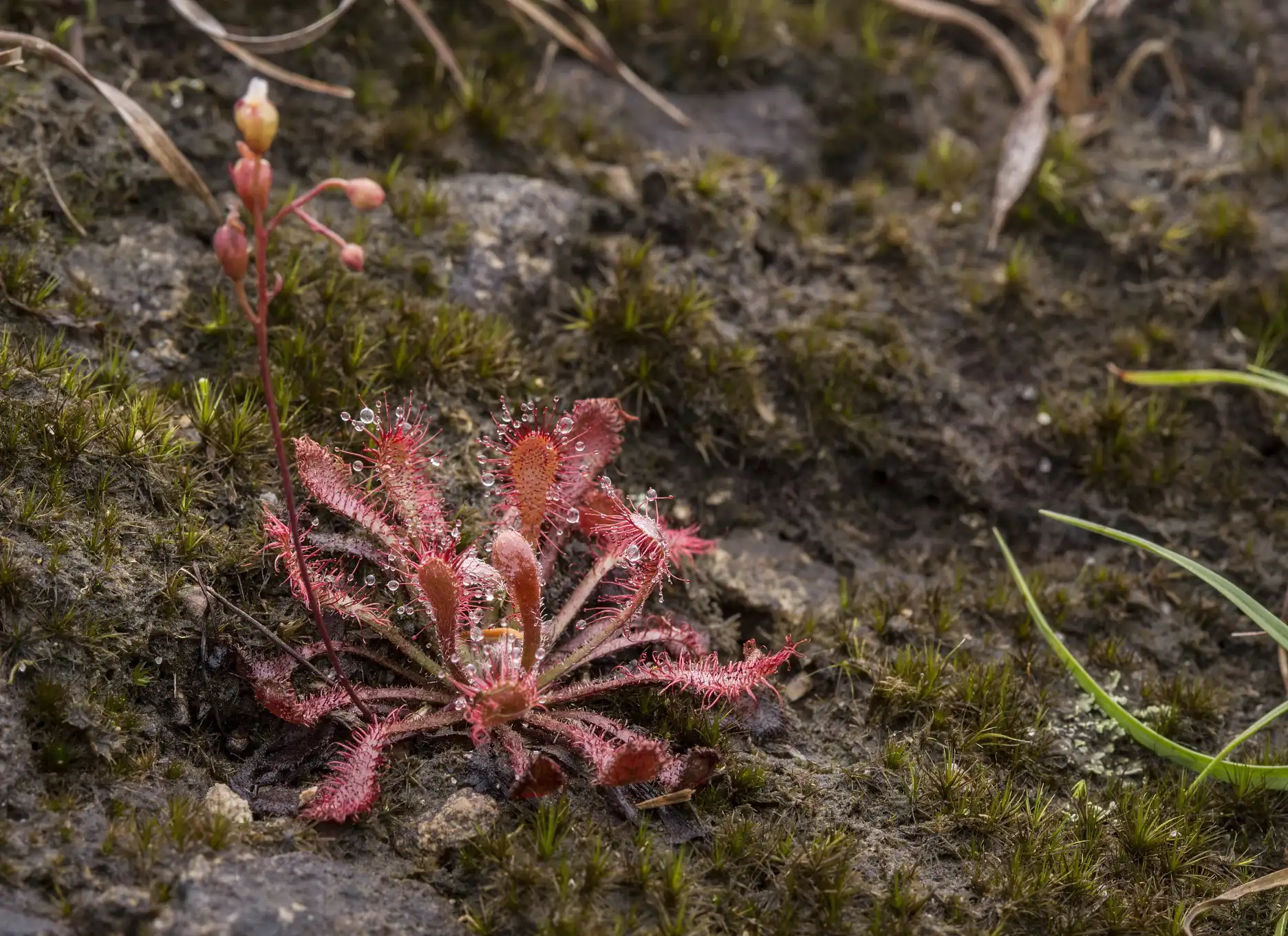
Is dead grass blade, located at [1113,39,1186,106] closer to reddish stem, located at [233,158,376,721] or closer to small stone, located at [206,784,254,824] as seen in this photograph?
reddish stem, located at [233,158,376,721]

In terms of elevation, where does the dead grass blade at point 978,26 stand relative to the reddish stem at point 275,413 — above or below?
above

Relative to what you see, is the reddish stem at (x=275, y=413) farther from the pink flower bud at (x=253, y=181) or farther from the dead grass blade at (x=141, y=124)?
the dead grass blade at (x=141, y=124)

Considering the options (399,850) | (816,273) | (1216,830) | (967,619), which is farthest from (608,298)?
(1216,830)

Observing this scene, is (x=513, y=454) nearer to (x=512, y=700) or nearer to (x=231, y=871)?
(x=512, y=700)

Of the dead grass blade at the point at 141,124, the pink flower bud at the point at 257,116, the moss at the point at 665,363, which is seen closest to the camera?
the pink flower bud at the point at 257,116

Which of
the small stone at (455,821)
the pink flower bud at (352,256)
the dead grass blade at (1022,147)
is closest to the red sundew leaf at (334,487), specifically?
the small stone at (455,821)

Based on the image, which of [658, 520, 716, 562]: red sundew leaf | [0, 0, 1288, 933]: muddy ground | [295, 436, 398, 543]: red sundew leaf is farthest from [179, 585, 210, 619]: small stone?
[658, 520, 716, 562]: red sundew leaf
